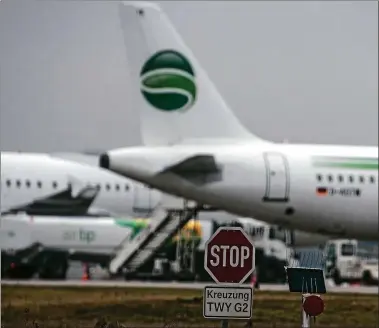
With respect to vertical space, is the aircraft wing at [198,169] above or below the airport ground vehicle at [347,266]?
above

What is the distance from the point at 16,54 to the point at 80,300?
17716mm

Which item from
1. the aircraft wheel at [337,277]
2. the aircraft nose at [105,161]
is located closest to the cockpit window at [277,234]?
the aircraft wheel at [337,277]

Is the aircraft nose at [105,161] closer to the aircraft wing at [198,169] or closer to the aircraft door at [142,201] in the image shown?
the aircraft wing at [198,169]

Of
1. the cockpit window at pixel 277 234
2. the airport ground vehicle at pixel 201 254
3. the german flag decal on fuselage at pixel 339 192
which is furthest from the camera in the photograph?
the cockpit window at pixel 277 234

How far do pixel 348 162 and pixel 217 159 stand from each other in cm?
569

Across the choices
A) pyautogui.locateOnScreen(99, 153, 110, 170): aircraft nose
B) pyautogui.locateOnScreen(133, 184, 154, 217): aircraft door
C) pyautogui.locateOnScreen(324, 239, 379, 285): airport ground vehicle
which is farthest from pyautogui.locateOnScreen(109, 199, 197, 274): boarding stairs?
pyautogui.locateOnScreen(133, 184, 154, 217): aircraft door

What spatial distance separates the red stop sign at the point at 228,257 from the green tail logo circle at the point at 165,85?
91.8ft

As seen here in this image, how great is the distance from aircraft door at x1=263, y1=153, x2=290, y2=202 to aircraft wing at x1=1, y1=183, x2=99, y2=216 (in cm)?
2353

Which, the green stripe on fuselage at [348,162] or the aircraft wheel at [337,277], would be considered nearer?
the green stripe on fuselage at [348,162]

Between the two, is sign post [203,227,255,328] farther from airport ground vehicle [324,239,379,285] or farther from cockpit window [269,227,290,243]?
cockpit window [269,227,290,243]

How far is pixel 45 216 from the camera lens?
60.8 metres

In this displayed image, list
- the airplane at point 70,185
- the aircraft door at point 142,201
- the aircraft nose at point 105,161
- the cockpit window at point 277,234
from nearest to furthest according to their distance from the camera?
the aircraft nose at point 105,161
the cockpit window at point 277,234
the airplane at point 70,185
the aircraft door at point 142,201

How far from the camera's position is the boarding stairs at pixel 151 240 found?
47781 mm

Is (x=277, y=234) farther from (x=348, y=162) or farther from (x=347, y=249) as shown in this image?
(x=348, y=162)
